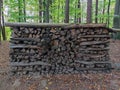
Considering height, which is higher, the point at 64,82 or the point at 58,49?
the point at 58,49

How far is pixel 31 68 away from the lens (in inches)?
290

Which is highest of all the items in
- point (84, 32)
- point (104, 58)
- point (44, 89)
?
point (84, 32)

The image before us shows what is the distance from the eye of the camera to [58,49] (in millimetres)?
7262

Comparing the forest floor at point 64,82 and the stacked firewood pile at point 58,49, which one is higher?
the stacked firewood pile at point 58,49

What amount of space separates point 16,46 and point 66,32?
78.1 inches

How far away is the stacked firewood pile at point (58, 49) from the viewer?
23.6ft

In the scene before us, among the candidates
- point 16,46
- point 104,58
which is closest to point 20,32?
point 16,46

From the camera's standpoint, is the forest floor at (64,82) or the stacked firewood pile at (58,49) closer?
the forest floor at (64,82)

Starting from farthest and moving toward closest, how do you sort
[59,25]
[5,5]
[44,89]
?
[5,5]
[59,25]
[44,89]

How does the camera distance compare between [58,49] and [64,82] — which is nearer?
[64,82]

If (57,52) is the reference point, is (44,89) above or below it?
below

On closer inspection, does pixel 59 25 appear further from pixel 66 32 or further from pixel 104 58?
pixel 104 58

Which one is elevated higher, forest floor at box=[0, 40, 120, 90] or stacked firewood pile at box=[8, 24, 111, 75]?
stacked firewood pile at box=[8, 24, 111, 75]

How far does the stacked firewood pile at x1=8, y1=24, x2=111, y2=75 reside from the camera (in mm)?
7203
